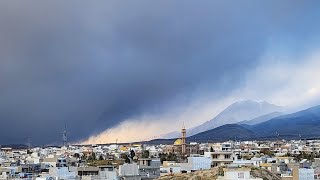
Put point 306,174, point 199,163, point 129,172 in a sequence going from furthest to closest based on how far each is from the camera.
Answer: point 199,163
point 129,172
point 306,174

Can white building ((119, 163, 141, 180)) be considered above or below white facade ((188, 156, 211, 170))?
below

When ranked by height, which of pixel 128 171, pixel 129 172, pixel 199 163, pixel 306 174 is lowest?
pixel 306 174

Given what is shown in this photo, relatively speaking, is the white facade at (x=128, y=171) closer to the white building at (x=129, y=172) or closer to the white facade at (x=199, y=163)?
the white building at (x=129, y=172)

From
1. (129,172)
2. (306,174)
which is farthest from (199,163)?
(306,174)

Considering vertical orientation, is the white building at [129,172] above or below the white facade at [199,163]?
below

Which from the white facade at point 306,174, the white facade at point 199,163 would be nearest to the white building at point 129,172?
the white facade at point 199,163

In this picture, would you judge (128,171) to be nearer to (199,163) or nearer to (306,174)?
(199,163)

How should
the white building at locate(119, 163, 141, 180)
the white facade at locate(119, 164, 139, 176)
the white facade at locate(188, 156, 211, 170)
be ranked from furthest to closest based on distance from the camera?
the white facade at locate(188, 156, 211, 170) → the white facade at locate(119, 164, 139, 176) → the white building at locate(119, 163, 141, 180)

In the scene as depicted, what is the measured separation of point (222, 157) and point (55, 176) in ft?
85.3

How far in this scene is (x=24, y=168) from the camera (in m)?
78.8

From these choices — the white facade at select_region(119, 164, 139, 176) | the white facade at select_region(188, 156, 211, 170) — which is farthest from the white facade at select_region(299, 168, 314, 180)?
the white facade at select_region(119, 164, 139, 176)

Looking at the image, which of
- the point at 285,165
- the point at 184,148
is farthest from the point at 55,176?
the point at 184,148

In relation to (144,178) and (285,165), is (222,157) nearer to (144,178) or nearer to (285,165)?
(285,165)

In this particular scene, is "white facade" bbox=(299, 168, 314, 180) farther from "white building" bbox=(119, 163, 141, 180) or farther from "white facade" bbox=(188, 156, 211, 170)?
"white building" bbox=(119, 163, 141, 180)
